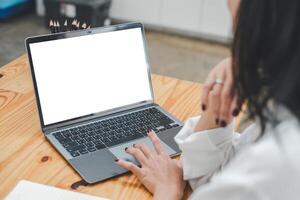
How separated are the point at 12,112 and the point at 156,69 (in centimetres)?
201

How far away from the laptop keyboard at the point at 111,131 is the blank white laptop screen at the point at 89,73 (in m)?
0.05

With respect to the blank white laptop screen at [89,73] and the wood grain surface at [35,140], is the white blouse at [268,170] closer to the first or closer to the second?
the wood grain surface at [35,140]

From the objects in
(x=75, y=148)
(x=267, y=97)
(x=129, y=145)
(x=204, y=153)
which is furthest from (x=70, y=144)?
(x=267, y=97)

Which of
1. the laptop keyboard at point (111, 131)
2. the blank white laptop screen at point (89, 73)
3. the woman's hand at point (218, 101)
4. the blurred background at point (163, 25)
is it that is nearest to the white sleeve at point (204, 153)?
the woman's hand at point (218, 101)

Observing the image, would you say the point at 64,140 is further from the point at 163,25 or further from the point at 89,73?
the point at 163,25

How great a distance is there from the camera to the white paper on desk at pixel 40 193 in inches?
32.7

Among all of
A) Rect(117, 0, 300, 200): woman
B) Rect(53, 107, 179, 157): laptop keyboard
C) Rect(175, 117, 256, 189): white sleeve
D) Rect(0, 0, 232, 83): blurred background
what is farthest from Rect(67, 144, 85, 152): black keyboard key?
Rect(0, 0, 232, 83): blurred background

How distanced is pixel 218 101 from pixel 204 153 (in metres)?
0.11

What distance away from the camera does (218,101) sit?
34.7 inches

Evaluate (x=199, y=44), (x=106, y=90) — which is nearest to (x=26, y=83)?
(x=106, y=90)

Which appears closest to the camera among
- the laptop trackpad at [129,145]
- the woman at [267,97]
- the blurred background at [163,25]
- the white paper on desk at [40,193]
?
the woman at [267,97]

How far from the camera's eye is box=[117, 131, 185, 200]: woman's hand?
881mm

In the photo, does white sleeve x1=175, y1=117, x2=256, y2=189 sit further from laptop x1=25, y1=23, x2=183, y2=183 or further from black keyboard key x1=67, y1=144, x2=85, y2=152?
black keyboard key x1=67, y1=144, x2=85, y2=152

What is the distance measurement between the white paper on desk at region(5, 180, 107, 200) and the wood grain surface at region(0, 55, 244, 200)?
20 millimetres
